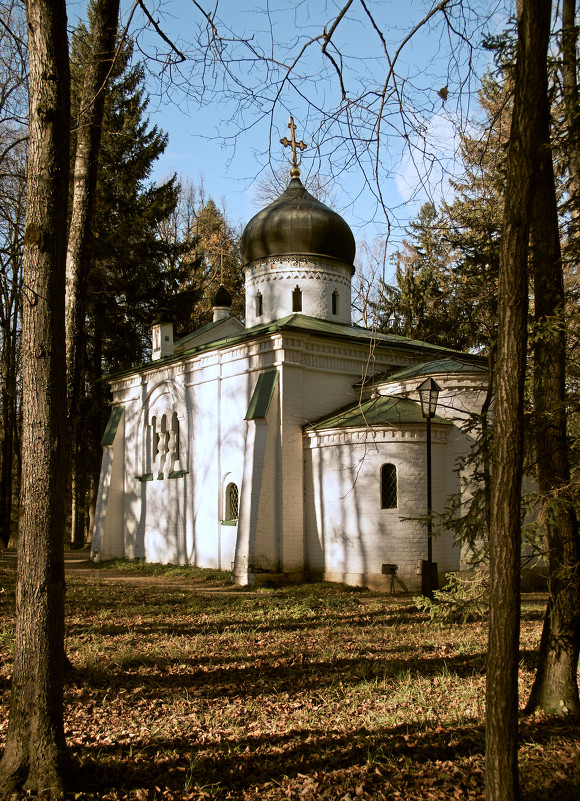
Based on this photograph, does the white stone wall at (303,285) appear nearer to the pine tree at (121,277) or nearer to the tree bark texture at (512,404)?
the pine tree at (121,277)

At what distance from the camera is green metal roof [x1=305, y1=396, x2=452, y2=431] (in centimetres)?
1753

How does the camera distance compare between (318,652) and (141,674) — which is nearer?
(141,674)

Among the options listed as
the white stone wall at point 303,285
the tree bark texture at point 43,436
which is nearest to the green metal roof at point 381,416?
the white stone wall at point 303,285

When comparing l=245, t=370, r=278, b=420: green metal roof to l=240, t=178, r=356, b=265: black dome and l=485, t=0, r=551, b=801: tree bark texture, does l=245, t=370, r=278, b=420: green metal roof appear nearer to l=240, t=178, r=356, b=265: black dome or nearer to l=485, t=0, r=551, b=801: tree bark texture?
l=240, t=178, r=356, b=265: black dome

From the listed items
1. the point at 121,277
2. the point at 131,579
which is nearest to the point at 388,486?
the point at 131,579

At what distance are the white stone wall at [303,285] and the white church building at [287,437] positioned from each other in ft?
0.14

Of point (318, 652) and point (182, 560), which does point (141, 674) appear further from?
point (182, 560)

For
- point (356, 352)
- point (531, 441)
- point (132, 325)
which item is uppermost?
point (132, 325)

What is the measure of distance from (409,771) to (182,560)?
1735cm

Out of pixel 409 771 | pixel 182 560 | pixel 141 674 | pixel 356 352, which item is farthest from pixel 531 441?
pixel 182 560

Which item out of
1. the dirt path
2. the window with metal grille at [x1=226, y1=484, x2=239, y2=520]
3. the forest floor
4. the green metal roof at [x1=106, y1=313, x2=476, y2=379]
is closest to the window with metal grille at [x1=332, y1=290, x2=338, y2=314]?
the green metal roof at [x1=106, y1=313, x2=476, y2=379]

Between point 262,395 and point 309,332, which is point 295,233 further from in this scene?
point 262,395

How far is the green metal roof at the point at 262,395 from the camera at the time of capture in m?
18.8

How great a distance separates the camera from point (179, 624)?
Answer: 38.1ft
